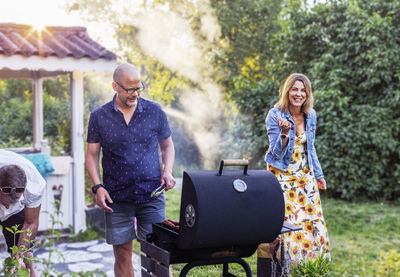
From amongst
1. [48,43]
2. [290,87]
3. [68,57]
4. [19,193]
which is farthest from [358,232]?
[19,193]

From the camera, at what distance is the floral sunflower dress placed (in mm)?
3738

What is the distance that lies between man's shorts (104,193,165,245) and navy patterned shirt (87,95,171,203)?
0.07 metres

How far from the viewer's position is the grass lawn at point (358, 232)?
511cm

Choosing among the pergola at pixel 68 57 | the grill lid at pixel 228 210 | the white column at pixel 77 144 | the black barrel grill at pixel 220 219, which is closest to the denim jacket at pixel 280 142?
the black barrel grill at pixel 220 219

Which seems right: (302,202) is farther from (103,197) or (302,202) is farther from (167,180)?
(103,197)

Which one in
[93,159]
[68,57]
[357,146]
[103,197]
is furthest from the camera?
[357,146]

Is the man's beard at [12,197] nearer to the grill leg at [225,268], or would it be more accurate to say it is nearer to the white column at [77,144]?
the grill leg at [225,268]

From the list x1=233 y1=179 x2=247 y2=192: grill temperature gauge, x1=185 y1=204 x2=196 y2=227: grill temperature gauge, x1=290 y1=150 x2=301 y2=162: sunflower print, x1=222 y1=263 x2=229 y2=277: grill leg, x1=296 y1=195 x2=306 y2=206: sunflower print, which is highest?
x1=290 y1=150 x2=301 y2=162: sunflower print

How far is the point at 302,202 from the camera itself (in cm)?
379

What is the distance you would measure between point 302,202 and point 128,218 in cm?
137

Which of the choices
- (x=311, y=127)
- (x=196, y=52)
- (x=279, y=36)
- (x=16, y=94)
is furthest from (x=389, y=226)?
(x=16, y=94)

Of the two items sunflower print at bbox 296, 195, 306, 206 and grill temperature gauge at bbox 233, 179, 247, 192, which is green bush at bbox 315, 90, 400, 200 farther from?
grill temperature gauge at bbox 233, 179, 247, 192

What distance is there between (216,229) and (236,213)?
0.42 ft

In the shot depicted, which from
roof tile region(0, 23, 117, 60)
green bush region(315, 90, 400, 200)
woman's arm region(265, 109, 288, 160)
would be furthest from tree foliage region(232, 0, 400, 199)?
woman's arm region(265, 109, 288, 160)
